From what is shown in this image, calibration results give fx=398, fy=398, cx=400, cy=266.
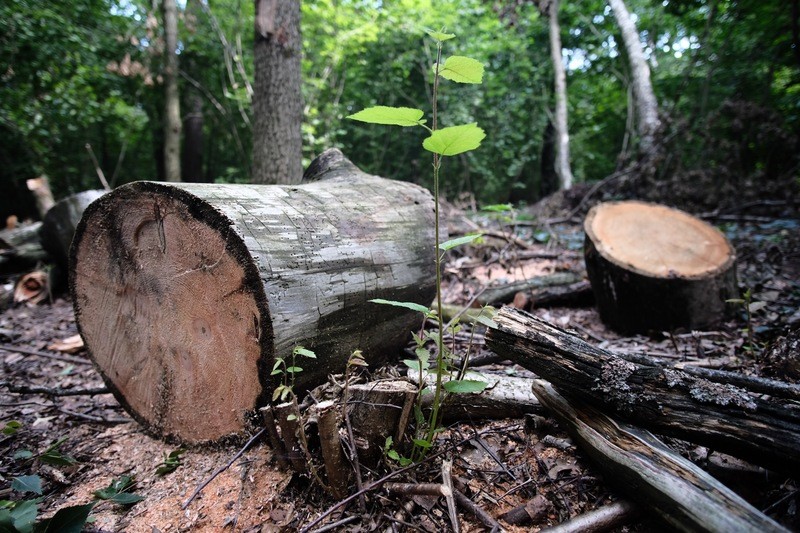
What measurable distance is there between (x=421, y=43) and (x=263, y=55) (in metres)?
5.97

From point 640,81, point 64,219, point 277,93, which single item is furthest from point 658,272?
point 640,81

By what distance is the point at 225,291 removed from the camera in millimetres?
1389

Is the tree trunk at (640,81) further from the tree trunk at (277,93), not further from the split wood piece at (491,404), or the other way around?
the split wood piece at (491,404)

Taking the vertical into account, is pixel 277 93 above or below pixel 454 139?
above

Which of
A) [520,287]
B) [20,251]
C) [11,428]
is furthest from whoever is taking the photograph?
[20,251]

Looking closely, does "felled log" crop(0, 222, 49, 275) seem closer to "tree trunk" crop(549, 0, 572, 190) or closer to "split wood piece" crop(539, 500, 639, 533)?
"split wood piece" crop(539, 500, 639, 533)

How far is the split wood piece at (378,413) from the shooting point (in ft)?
4.15

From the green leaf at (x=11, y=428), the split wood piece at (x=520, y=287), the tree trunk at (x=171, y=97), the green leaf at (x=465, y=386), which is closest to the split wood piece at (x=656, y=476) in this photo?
the green leaf at (x=465, y=386)

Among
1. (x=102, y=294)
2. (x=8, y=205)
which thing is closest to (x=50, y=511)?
(x=102, y=294)

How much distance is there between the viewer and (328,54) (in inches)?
311

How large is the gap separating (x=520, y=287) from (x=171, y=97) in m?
7.82

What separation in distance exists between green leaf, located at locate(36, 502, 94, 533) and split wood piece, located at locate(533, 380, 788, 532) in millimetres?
1449

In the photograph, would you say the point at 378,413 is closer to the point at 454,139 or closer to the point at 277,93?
the point at 454,139

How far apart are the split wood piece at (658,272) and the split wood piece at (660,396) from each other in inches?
58.1
